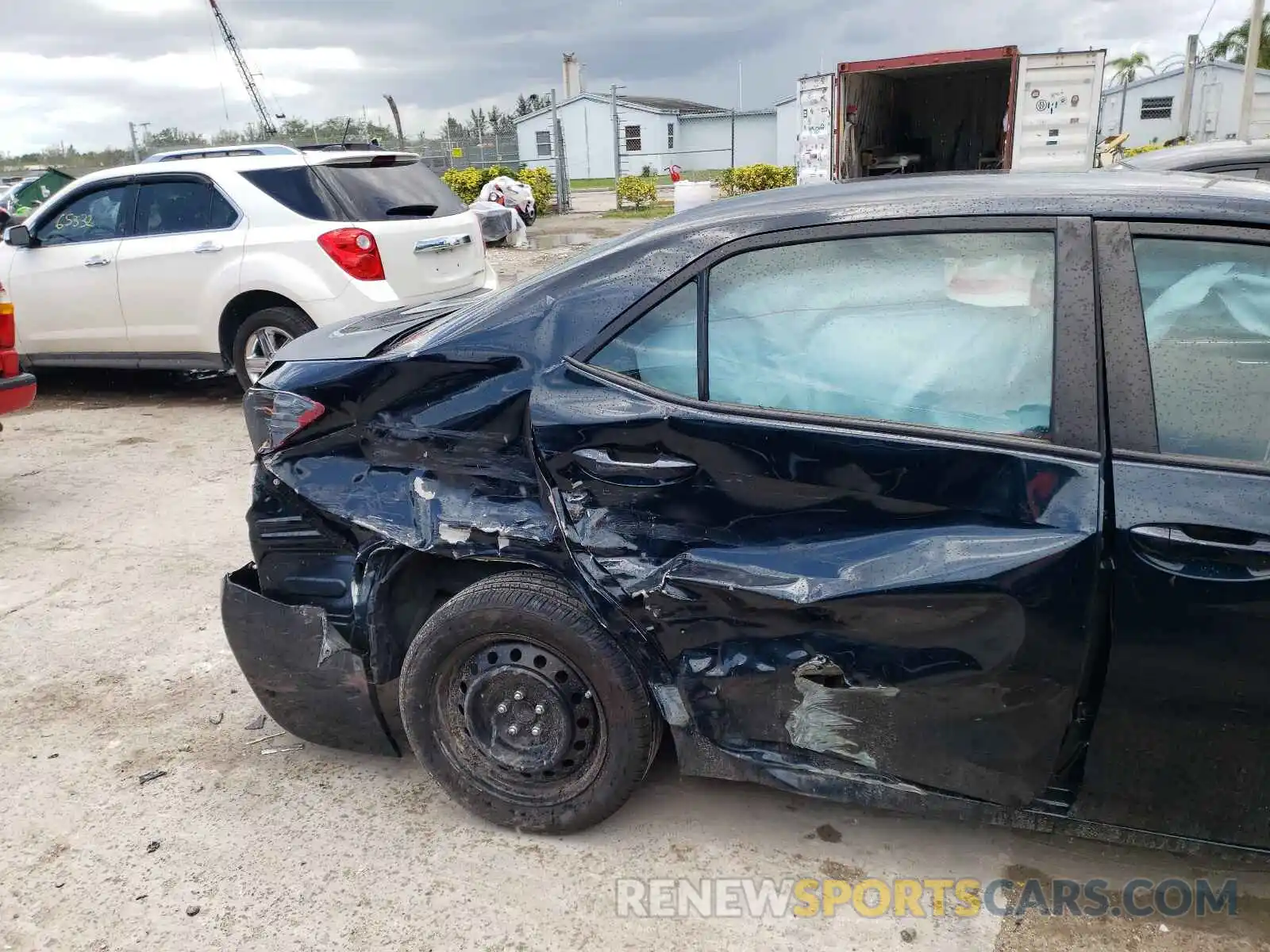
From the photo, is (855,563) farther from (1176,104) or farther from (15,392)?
(1176,104)

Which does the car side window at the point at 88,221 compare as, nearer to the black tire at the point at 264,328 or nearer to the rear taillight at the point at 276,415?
the black tire at the point at 264,328

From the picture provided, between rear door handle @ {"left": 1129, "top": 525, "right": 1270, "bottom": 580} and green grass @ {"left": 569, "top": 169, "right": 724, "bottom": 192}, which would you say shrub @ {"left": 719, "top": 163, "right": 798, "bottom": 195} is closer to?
green grass @ {"left": 569, "top": 169, "right": 724, "bottom": 192}

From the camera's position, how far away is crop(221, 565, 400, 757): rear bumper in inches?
111

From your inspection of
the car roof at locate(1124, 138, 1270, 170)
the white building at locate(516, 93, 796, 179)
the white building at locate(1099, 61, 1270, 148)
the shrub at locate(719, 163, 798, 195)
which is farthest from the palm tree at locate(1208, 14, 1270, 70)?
the car roof at locate(1124, 138, 1270, 170)

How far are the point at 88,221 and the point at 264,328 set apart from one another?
1.82m

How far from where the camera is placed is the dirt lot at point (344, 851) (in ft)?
7.77

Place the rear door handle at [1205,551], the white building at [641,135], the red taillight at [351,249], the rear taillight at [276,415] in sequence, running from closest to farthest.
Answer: the rear door handle at [1205,551]
the rear taillight at [276,415]
the red taillight at [351,249]
the white building at [641,135]

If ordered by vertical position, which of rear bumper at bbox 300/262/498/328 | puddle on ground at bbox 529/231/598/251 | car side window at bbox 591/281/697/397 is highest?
car side window at bbox 591/281/697/397

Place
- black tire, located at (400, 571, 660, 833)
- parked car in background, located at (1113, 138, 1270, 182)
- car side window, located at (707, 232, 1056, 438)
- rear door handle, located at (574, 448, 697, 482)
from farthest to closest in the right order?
parked car in background, located at (1113, 138, 1270, 182) < black tire, located at (400, 571, 660, 833) < rear door handle, located at (574, 448, 697, 482) < car side window, located at (707, 232, 1056, 438)

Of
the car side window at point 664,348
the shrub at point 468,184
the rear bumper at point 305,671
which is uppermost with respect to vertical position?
the shrub at point 468,184

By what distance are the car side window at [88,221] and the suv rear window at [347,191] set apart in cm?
116

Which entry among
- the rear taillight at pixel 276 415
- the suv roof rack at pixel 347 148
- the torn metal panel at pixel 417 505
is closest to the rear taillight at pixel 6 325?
the suv roof rack at pixel 347 148

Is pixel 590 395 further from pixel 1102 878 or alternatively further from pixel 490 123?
pixel 490 123

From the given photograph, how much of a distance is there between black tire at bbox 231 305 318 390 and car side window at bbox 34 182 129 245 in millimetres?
1316
